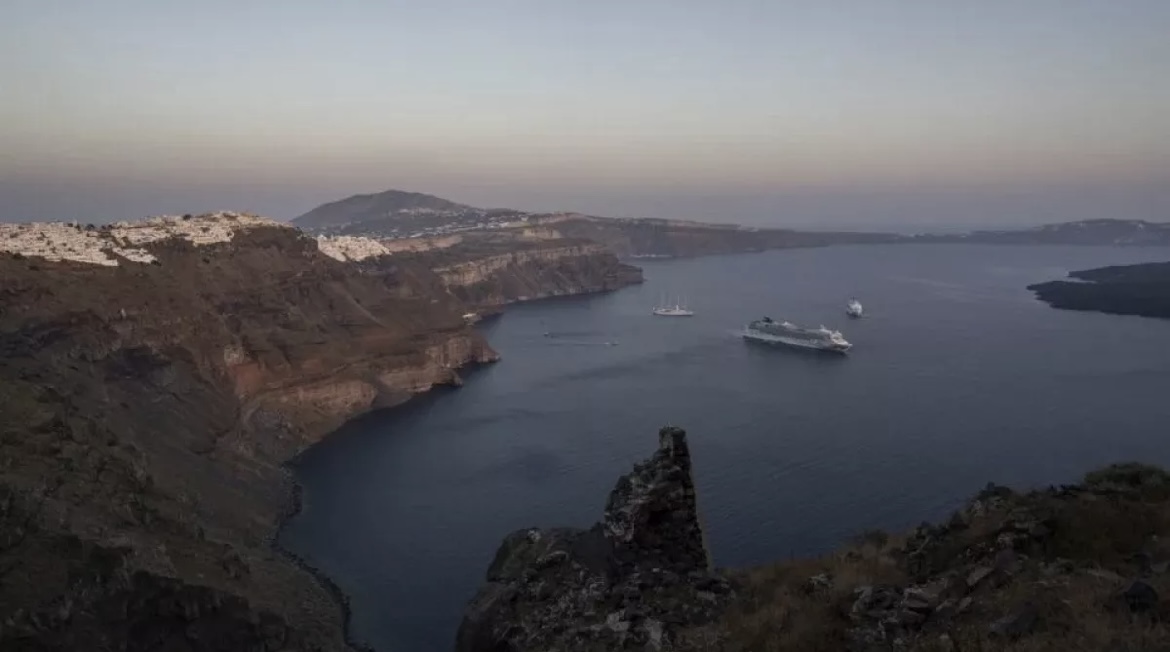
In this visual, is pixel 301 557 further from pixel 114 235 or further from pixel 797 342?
pixel 797 342

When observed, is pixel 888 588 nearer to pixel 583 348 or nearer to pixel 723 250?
pixel 583 348

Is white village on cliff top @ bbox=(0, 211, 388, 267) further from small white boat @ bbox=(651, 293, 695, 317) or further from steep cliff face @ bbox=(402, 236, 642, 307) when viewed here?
small white boat @ bbox=(651, 293, 695, 317)

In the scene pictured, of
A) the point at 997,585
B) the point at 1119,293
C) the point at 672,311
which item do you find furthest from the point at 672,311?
the point at 997,585

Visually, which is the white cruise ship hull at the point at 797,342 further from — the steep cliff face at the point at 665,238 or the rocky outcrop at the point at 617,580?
the steep cliff face at the point at 665,238

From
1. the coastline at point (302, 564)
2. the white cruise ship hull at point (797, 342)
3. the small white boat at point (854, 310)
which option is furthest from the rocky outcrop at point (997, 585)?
the small white boat at point (854, 310)

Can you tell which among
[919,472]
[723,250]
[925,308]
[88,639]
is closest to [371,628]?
[88,639]

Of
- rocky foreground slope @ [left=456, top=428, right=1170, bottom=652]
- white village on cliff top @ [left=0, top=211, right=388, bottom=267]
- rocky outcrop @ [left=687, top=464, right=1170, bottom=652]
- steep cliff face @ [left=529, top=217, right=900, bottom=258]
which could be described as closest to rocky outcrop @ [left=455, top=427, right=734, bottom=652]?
rocky foreground slope @ [left=456, top=428, right=1170, bottom=652]
